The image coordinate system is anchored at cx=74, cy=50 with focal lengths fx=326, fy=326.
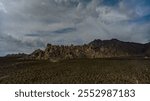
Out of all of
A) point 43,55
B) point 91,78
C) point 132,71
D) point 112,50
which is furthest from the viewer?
point 112,50

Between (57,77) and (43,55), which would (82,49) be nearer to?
(43,55)

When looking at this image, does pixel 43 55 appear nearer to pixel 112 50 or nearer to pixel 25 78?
pixel 112 50

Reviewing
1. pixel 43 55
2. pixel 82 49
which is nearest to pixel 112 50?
pixel 82 49

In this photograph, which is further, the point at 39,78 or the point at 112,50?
the point at 112,50

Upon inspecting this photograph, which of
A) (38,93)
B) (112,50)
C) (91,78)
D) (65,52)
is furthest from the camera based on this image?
(112,50)

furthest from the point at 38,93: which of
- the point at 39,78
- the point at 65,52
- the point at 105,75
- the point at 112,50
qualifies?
the point at 112,50

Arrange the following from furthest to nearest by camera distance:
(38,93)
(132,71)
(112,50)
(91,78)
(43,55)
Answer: (112,50) → (43,55) → (132,71) → (91,78) → (38,93)

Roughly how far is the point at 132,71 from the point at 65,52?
342 feet

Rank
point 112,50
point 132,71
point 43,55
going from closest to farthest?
point 132,71 < point 43,55 < point 112,50

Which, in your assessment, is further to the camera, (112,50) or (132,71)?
(112,50)

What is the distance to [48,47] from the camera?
507 feet

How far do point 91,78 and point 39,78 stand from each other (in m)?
8.07

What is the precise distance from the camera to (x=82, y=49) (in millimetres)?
169000

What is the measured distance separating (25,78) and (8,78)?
9.13ft
